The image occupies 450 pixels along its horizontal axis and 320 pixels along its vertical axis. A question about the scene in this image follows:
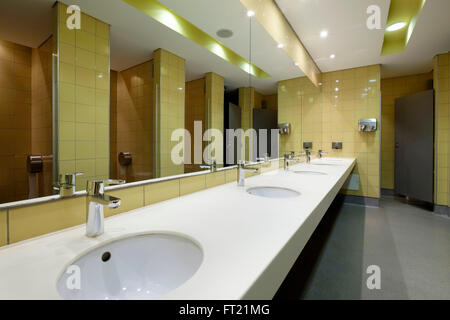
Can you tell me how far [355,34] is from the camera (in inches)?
112

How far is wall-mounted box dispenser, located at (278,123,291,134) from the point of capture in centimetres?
280

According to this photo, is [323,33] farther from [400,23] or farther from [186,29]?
[186,29]

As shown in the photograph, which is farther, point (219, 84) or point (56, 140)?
point (219, 84)

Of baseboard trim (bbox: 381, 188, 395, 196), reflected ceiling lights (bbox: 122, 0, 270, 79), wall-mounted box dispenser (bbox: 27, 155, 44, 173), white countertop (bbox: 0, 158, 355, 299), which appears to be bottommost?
baseboard trim (bbox: 381, 188, 395, 196)

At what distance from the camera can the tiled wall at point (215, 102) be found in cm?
140

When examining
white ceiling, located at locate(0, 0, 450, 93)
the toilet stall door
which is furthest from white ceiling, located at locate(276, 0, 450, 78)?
the toilet stall door

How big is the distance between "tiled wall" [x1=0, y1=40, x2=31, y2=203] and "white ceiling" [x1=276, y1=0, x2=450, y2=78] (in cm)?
250

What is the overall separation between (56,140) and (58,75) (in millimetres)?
228

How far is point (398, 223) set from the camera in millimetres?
3129

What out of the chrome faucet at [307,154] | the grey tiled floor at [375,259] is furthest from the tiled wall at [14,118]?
the chrome faucet at [307,154]

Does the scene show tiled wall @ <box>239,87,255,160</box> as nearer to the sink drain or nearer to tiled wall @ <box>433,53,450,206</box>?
the sink drain

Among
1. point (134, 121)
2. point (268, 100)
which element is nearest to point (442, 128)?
point (268, 100)
